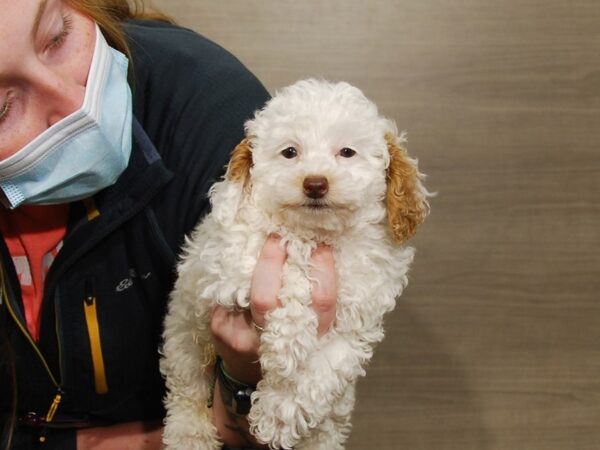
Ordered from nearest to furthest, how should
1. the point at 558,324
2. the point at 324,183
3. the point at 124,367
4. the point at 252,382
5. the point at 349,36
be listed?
the point at 324,183
the point at 252,382
the point at 124,367
the point at 349,36
the point at 558,324

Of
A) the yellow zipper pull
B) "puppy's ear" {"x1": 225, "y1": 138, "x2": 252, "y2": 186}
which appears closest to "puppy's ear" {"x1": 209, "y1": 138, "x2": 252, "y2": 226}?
"puppy's ear" {"x1": 225, "y1": 138, "x2": 252, "y2": 186}

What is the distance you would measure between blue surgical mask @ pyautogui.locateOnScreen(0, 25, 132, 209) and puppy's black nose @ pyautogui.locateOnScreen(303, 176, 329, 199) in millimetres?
265

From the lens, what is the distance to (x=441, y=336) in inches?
50.9

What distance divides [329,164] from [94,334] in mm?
422

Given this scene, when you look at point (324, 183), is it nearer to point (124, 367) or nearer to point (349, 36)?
point (124, 367)

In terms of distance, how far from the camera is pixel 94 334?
2.92 ft

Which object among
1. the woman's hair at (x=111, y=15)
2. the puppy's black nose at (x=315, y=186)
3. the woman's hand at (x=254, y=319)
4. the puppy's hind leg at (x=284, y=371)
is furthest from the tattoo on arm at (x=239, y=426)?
the woman's hair at (x=111, y=15)

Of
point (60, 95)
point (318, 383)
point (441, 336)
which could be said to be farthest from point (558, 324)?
point (60, 95)

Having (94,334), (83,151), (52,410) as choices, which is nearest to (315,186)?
(83,151)

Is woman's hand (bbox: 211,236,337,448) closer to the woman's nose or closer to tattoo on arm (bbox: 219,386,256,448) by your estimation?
tattoo on arm (bbox: 219,386,256,448)

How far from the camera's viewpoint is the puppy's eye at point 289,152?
2.26 feet

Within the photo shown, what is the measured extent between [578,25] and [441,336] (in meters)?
0.61

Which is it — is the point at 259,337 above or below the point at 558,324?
above

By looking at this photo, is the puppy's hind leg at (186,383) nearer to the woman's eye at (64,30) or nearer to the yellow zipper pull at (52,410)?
the yellow zipper pull at (52,410)
